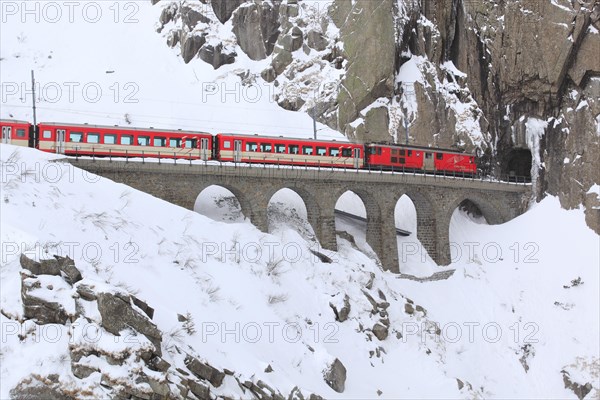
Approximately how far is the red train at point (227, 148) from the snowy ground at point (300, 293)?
342cm

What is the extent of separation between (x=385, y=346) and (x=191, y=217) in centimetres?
1197

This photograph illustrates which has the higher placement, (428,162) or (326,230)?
(428,162)

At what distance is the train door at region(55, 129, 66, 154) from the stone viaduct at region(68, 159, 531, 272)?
2972 mm

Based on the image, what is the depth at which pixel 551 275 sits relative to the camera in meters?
41.2

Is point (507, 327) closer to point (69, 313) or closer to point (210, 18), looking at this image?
point (69, 313)

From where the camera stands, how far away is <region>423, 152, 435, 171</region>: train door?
47.0 meters

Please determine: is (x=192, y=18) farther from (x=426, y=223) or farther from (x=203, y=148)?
(x=426, y=223)

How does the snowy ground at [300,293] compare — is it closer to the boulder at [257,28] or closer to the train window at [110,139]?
the train window at [110,139]

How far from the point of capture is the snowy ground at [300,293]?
23.1 meters

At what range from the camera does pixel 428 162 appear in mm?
47125

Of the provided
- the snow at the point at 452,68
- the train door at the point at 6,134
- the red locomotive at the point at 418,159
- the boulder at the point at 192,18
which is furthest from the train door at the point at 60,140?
the snow at the point at 452,68

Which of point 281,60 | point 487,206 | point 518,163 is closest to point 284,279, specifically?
point 487,206

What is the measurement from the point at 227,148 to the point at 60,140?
33.3 ft

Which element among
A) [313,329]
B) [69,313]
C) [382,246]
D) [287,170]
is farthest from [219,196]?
[69,313]
